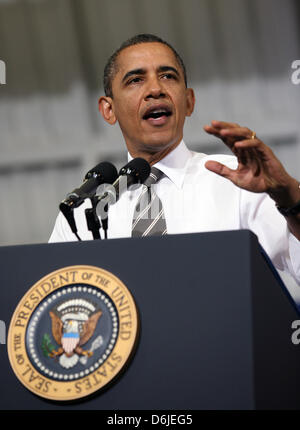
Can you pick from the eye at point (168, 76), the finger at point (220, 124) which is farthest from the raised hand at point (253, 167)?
the eye at point (168, 76)

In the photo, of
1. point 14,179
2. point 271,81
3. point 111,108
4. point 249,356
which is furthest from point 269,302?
point 14,179

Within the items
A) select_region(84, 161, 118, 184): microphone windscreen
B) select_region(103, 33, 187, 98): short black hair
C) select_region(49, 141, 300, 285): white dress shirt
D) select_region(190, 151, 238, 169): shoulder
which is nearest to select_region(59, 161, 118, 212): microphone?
select_region(84, 161, 118, 184): microphone windscreen

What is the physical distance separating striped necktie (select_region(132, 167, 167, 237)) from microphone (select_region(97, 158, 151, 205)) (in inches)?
10.6

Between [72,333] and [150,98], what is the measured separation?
1.05 m

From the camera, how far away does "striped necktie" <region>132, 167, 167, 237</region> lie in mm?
1710

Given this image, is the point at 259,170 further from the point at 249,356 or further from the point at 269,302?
the point at 249,356

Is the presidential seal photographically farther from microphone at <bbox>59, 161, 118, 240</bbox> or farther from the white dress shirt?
the white dress shirt

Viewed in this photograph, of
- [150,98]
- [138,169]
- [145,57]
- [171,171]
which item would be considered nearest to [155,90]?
[150,98]

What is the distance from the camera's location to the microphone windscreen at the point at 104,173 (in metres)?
1.44

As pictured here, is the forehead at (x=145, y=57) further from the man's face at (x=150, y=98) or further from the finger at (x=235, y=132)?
the finger at (x=235, y=132)

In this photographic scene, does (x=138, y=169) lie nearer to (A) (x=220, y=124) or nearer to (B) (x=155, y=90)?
(A) (x=220, y=124)

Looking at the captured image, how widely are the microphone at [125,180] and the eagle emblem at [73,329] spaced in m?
0.27
